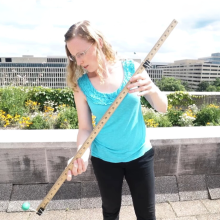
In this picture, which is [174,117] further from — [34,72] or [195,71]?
[195,71]

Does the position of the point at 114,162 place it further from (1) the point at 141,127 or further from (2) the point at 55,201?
(2) the point at 55,201

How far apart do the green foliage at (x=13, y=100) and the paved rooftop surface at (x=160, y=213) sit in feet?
10.6

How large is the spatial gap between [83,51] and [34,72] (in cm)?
709

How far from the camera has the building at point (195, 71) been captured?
387 feet

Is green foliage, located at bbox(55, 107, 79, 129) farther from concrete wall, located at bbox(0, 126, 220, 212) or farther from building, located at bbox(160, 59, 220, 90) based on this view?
building, located at bbox(160, 59, 220, 90)

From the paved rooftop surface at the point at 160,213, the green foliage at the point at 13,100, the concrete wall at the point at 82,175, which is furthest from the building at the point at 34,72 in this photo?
the paved rooftop surface at the point at 160,213

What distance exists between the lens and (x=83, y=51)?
4.98 feet

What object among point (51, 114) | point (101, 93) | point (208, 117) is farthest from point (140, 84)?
point (208, 117)

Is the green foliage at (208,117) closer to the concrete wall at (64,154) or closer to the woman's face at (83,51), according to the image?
the concrete wall at (64,154)

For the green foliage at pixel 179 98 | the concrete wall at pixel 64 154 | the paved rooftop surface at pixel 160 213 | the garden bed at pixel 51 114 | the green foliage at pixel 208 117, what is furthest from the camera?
the green foliage at pixel 179 98

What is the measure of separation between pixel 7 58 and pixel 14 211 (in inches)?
5255

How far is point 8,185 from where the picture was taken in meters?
2.93

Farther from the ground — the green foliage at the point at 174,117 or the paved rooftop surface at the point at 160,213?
the green foliage at the point at 174,117

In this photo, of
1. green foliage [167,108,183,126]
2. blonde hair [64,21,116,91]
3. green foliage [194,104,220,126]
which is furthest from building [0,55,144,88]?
green foliage [194,104,220,126]
